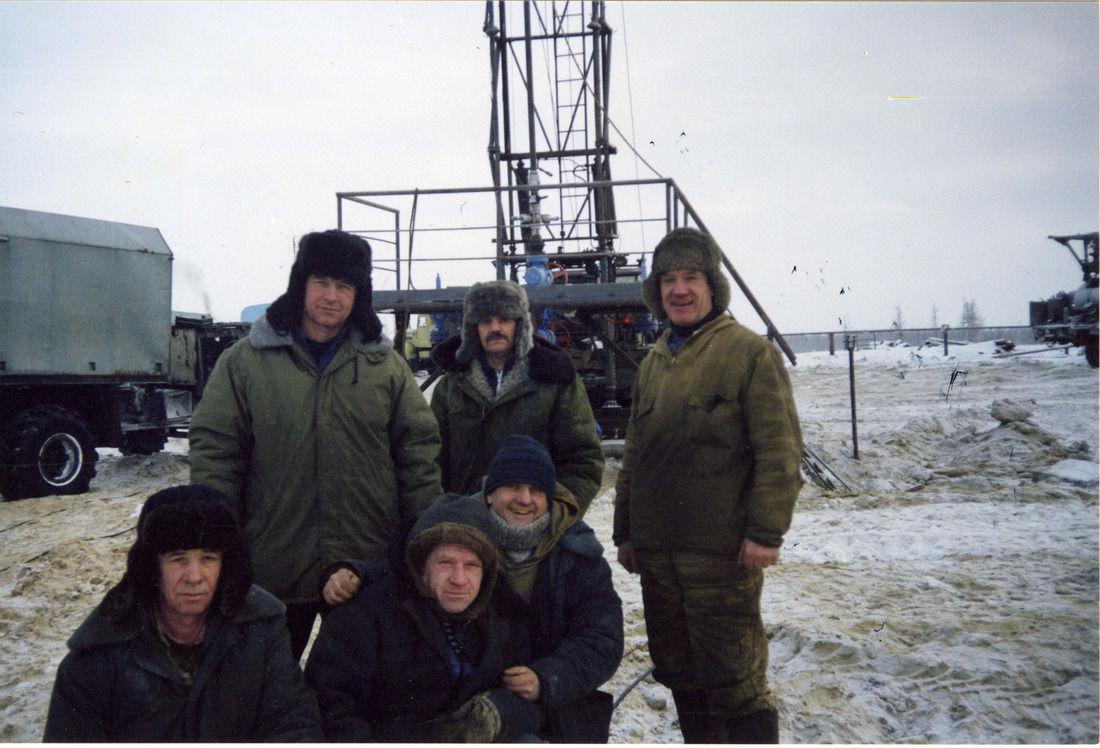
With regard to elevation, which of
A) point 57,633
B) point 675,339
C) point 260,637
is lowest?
point 57,633

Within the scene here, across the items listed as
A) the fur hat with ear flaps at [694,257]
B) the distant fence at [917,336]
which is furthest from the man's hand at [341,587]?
the distant fence at [917,336]

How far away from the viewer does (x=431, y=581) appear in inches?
76.7

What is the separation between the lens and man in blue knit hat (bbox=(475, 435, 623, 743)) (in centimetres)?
207

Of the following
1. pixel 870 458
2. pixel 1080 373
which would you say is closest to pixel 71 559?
pixel 870 458

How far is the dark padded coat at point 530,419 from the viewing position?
2594 mm

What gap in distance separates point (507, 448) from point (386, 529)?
0.51 m

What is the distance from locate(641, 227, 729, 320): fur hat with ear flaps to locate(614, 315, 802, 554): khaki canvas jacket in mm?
120

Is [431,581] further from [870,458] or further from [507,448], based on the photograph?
[870,458]

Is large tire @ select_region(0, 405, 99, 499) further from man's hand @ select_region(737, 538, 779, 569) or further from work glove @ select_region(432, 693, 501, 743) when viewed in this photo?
man's hand @ select_region(737, 538, 779, 569)

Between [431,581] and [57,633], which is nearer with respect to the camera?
[431,581]

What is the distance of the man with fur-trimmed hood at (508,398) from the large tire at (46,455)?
720 centimetres

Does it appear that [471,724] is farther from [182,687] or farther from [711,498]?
[711,498]

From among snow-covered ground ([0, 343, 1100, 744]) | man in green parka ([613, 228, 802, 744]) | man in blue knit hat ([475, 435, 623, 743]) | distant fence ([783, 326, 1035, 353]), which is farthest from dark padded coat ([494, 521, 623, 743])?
distant fence ([783, 326, 1035, 353])

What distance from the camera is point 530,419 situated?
8.55ft
